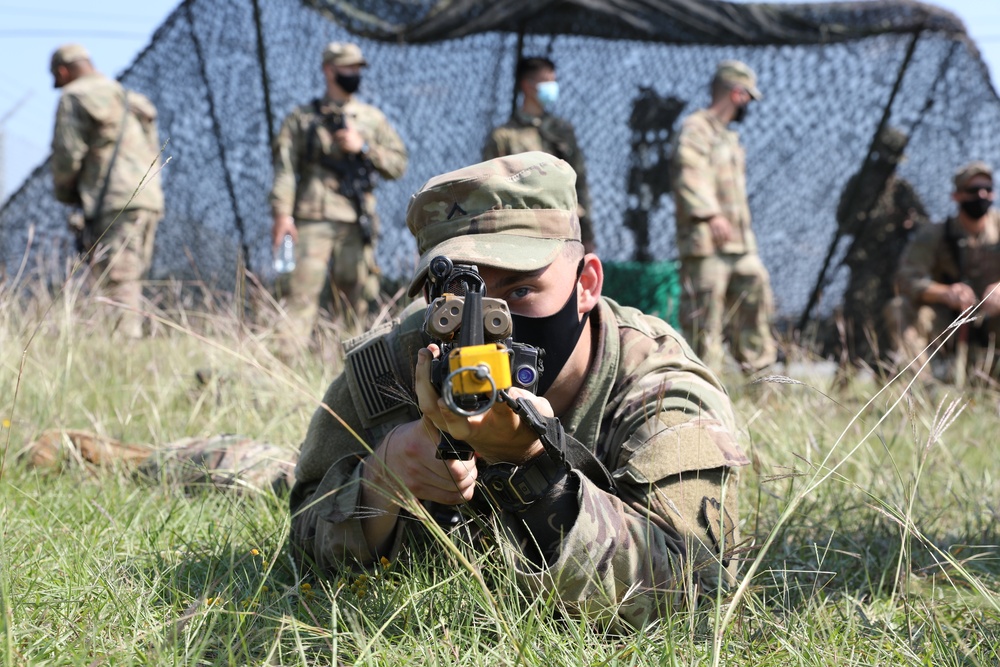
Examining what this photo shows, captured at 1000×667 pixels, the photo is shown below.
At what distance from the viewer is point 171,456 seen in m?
2.88

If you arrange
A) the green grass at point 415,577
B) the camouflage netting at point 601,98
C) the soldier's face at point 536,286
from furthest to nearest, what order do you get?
the camouflage netting at point 601,98 → the soldier's face at point 536,286 → the green grass at point 415,577

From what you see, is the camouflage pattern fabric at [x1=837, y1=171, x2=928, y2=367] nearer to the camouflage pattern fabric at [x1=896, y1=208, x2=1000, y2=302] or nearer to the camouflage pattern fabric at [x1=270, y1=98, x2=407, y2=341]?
the camouflage pattern fabric at [x1=896, y1=208, x2=1000, y2=302]

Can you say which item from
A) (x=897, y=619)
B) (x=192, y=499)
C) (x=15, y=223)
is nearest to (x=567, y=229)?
(x=897, y=619)

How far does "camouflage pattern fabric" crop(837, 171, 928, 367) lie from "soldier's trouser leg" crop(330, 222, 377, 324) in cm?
363

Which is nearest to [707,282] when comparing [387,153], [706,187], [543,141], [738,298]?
[738,298]

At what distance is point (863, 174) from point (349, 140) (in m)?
3.87

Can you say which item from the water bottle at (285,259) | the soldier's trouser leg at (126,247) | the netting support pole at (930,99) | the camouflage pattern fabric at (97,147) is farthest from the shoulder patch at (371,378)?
the netting support pole at (930,99)

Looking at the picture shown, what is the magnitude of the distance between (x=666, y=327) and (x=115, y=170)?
17.0 ft

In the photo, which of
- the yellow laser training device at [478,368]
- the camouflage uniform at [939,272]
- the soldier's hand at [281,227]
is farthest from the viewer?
the camouflage uniform at [939,272]

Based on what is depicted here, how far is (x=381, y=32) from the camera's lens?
6844 millimetres

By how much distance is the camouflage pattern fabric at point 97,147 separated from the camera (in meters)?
6.29

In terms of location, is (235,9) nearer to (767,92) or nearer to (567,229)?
(767,92)

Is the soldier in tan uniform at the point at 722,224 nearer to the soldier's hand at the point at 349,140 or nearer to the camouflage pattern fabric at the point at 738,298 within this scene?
the camouflage pattern fabric at the point at 738,298

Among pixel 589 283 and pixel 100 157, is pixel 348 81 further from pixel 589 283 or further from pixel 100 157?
pixel 589 283
